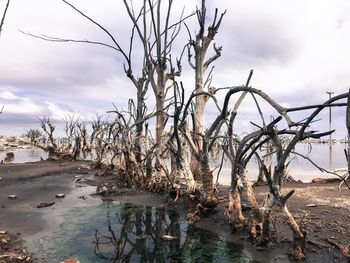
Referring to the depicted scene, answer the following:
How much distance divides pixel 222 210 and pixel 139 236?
99.0 inches

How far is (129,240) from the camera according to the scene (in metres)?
7.06

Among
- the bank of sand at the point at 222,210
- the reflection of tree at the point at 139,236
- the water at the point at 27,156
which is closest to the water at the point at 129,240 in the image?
the reflection of tree at the point at 139,236

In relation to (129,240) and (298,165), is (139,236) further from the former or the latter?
(298,165)

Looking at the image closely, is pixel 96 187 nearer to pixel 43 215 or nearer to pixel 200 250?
pixel 43 215

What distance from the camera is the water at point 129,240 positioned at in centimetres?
614

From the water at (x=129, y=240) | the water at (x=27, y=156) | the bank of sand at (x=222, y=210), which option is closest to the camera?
the water at (x=129, y=240)

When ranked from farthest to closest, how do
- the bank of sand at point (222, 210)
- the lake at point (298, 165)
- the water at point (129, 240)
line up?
the lake at point (298, 165) < the bank of sand at point (222, 210) < the water at point (129, 240)

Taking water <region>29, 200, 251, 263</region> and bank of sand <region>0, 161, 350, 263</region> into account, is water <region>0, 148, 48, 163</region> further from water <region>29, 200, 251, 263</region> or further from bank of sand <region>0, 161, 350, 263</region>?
water <region>29, 200, 251, 263</region>

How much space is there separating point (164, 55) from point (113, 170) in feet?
20.9

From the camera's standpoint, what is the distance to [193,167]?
13156 mm

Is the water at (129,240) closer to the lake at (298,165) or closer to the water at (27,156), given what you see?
the lake at (298,165)

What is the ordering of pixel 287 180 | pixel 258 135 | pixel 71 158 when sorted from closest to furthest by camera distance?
pixel 258 135 < pixel 287 180 < pixel 71 158

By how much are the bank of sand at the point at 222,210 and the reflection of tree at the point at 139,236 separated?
0.83 meters

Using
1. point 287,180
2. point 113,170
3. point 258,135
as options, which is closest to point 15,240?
point 258,135
